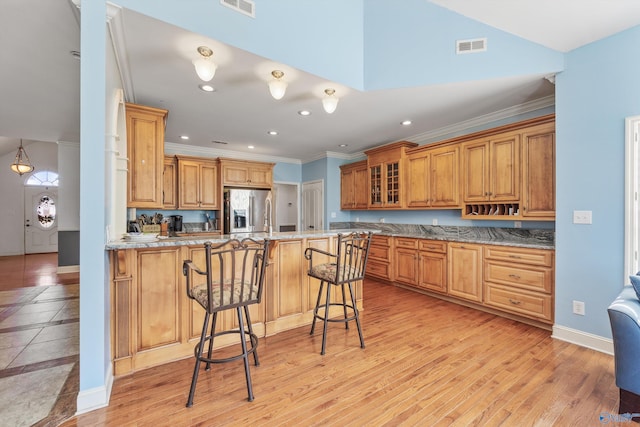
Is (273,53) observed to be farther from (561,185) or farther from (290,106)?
(561,185)

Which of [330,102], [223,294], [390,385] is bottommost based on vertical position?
[390,385]

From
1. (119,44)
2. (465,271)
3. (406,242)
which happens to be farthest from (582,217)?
(119,44)

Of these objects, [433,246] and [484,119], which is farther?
[433,246]

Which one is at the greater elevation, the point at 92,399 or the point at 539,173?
the point at 539,173

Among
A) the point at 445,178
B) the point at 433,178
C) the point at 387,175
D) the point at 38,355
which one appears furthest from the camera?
the point at 387,175

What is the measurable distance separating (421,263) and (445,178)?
1.34m

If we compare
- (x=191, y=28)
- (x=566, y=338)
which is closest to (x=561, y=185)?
Result: (x=566, y=338)

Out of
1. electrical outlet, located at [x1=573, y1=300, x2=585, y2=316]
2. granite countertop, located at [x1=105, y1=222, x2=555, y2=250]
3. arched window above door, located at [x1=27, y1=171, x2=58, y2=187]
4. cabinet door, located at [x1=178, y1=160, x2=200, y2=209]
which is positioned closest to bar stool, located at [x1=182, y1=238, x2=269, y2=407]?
granite countertop, located at [x1=105, y1=222, x2=555, y2=250]

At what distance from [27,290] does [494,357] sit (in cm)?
650

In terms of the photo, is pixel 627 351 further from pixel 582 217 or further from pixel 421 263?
pixel 421 263

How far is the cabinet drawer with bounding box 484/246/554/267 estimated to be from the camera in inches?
118

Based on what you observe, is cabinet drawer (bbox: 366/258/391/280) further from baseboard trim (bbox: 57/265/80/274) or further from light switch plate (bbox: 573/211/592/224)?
baseboard trim (bbox: 57/265/80/274)

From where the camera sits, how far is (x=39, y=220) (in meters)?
8.43

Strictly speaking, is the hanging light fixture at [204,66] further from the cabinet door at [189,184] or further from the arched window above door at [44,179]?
the arched window above door at [44,179]
